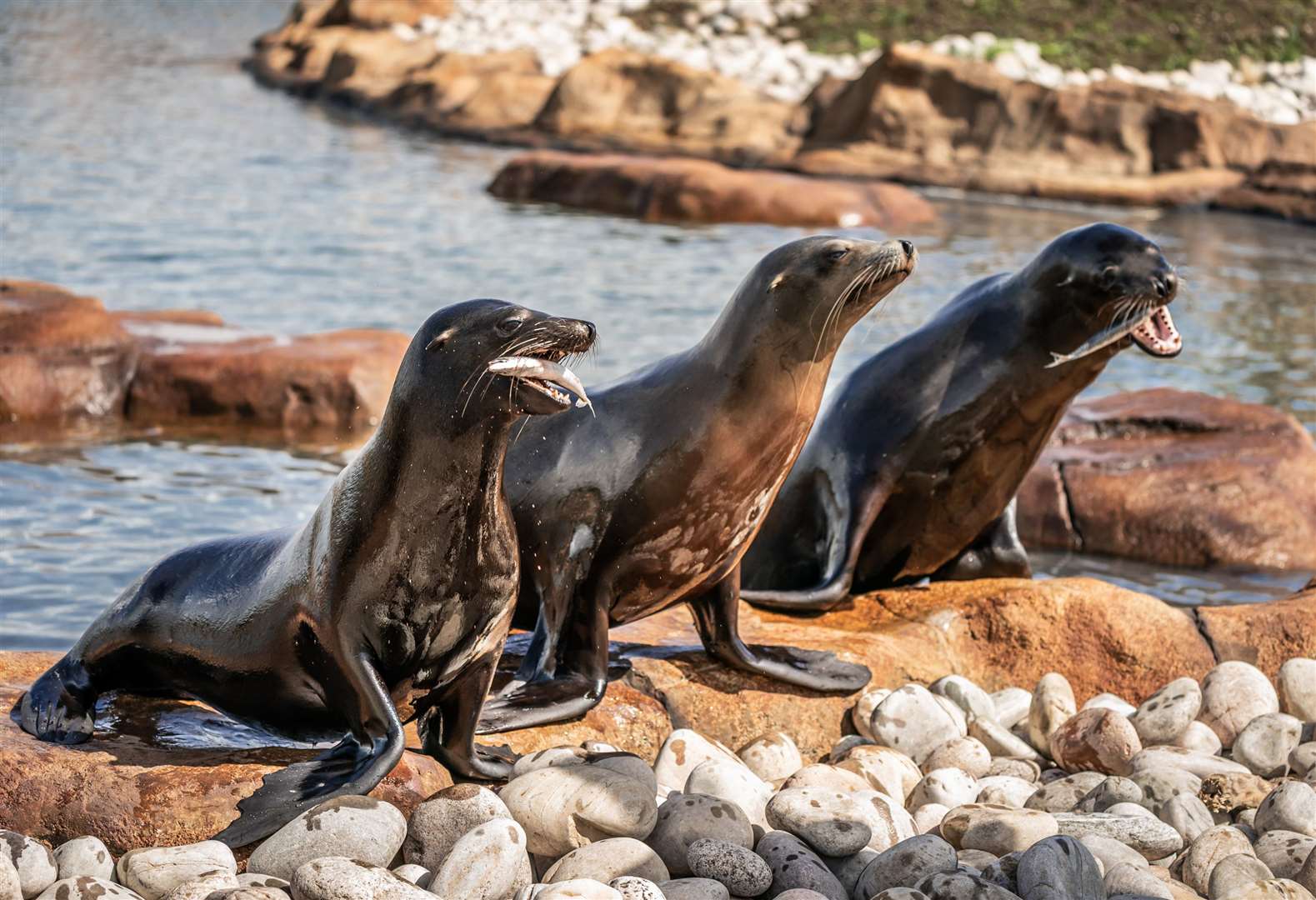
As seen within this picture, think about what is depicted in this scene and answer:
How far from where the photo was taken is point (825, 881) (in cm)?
392

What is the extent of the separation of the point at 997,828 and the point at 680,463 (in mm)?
1249

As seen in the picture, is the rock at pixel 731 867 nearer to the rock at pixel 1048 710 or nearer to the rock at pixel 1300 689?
the rock at pixel 1048 710

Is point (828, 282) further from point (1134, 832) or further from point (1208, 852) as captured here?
point (1208, 852)

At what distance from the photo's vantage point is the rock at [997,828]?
13.8ft

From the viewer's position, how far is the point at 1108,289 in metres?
5.76

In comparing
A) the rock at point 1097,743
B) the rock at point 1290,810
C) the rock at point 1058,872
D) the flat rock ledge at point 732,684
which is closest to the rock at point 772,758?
the flat rock ledge at point 732,684

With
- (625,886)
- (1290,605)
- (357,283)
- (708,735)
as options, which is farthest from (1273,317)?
(625,886)

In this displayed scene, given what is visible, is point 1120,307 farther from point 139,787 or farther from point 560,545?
point 139,787

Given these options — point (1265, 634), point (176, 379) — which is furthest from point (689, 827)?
point (176, 379)

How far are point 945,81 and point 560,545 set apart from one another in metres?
19.3

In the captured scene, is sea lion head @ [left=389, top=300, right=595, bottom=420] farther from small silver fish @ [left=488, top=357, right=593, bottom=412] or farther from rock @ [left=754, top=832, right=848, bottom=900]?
rock @ [left=754, top=832, right=848, bottom=900]

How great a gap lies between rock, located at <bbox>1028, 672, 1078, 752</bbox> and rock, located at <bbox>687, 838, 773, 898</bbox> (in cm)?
174

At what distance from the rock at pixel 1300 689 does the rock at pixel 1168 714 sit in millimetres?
338

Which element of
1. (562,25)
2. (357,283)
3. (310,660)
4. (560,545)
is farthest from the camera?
(562,25)
